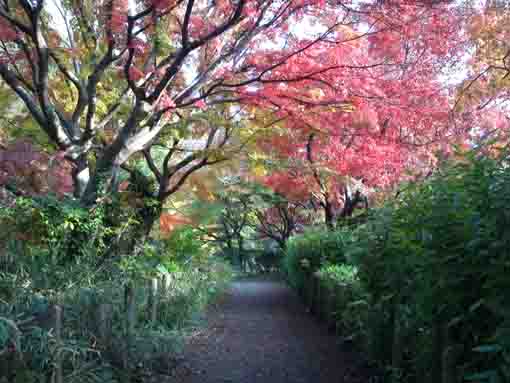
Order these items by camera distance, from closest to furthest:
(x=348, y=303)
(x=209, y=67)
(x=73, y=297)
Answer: (x=73, y=297)
(x=348, y=303)
(x=209, y=67)

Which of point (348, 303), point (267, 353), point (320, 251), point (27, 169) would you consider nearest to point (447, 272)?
point (348, 303)

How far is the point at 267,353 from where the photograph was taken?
21.7 ft

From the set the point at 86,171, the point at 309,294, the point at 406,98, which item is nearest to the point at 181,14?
the point at 86,171

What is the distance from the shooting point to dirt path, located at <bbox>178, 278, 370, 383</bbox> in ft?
17.8

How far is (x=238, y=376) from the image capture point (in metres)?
5.57

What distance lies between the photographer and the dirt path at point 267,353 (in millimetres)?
5434

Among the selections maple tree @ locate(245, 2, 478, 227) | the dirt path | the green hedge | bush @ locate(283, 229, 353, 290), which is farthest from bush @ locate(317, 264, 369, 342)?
maple tree @ locate(245, 2, 478, 227)

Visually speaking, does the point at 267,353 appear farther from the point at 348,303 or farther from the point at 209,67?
the point at 209,67

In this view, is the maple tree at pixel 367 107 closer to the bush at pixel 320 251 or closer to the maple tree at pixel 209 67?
the maple tree at pixel 209 67

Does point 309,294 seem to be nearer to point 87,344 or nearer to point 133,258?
point 133,258

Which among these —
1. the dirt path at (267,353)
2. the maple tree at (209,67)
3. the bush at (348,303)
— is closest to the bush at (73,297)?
the dirt path at (267,353)

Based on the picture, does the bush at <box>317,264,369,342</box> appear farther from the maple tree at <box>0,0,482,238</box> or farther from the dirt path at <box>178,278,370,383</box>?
the maple tree at <box>0,0,482,238</box>

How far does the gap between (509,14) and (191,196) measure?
1095 centimetres

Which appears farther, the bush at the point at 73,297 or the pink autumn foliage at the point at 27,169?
the pink autumn foliage at the point at 27,169
